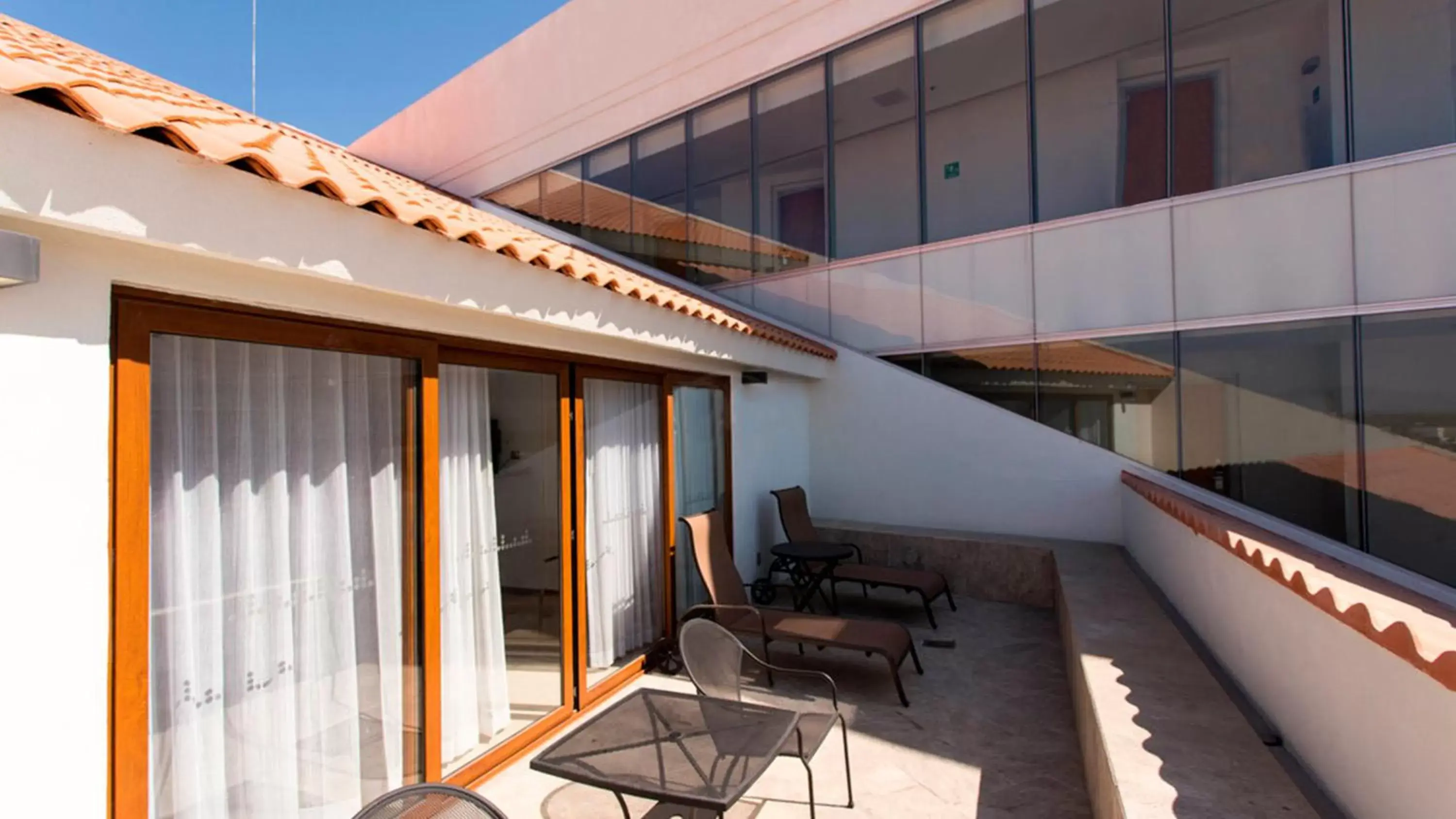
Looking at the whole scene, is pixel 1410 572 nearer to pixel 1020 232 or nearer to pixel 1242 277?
pixel 1242 277

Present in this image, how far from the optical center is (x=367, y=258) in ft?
9.84

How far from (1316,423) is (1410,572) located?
1521 millimetres

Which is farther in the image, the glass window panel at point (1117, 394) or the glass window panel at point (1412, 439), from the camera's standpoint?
the glass window panel at point (1117, 394)

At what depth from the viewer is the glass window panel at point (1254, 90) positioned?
23.4 feet

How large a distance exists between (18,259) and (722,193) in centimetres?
1020

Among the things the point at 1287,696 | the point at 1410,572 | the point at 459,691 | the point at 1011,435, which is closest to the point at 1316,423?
the point at 1410,572

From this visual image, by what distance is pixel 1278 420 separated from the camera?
712cm

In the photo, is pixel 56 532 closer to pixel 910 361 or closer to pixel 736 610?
pixel 736 610

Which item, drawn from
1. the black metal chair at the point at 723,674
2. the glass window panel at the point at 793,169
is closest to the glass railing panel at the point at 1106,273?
the glass window panel at the point at 793,169

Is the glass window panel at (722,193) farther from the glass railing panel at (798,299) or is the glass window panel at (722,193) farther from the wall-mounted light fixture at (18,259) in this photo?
the wall-mounted light fixture at (18,259)

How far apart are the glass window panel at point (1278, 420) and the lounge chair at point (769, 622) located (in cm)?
426

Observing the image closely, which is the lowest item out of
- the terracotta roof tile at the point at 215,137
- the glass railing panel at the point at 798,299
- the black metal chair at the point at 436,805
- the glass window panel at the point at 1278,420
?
the black metal chair at the point at 436,805

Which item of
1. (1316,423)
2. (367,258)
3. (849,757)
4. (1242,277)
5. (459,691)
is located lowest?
(849,757)

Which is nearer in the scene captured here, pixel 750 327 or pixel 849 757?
pixel 849 757
